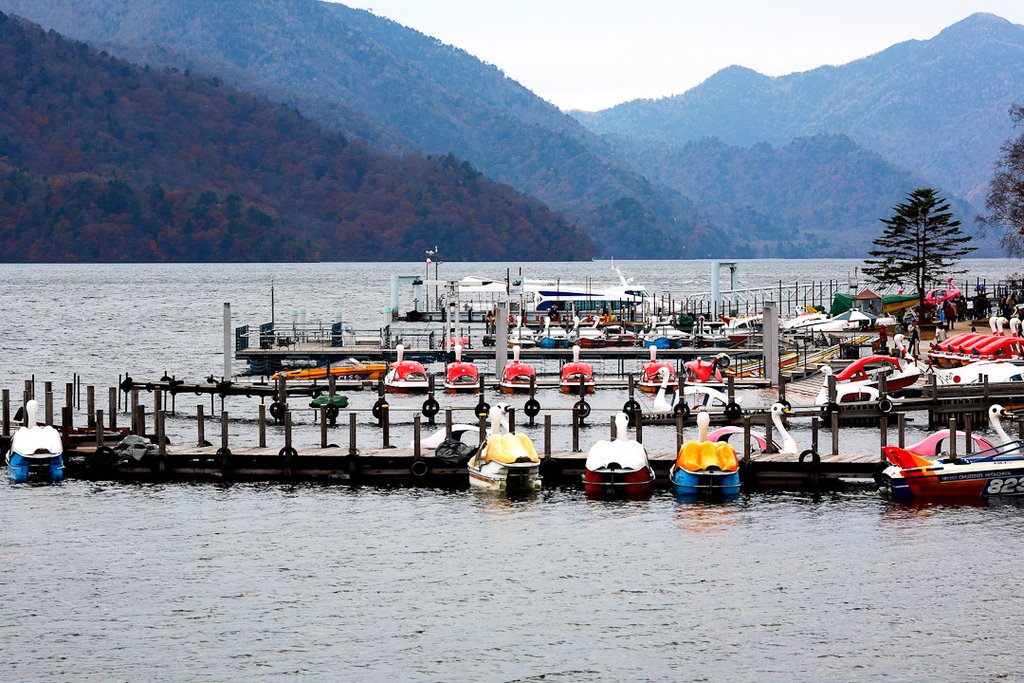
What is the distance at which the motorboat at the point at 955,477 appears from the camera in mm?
43031

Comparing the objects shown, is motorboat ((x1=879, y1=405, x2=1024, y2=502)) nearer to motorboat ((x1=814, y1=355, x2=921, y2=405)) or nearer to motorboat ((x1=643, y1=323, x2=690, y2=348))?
motorboat ((x1=814, y1=355, x2=921, y2=405))

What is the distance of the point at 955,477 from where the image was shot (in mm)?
43125

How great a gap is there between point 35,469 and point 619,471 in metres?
18.9

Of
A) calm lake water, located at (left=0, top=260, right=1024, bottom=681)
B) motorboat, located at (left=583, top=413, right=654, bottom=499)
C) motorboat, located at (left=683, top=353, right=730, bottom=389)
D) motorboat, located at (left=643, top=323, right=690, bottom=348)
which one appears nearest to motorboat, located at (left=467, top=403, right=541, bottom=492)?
calm lake water, located at (left=0, top=260, right=1024, bottom=681)

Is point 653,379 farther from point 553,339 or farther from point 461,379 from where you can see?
point 553,339

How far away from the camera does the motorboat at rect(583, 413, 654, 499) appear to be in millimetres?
43938

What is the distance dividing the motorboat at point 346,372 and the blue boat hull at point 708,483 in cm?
3728

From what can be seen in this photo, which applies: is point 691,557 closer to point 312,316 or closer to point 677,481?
point 677,481

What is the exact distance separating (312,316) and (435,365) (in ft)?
243

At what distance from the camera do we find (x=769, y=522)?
40938 mm

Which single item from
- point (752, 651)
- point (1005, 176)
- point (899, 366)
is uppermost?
point (1005, 176)

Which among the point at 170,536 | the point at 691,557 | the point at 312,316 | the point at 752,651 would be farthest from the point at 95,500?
the point at 312,316

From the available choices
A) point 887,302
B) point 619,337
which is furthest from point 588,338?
point 887,302

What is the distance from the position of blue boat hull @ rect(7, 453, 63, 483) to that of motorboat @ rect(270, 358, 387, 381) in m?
29.8
